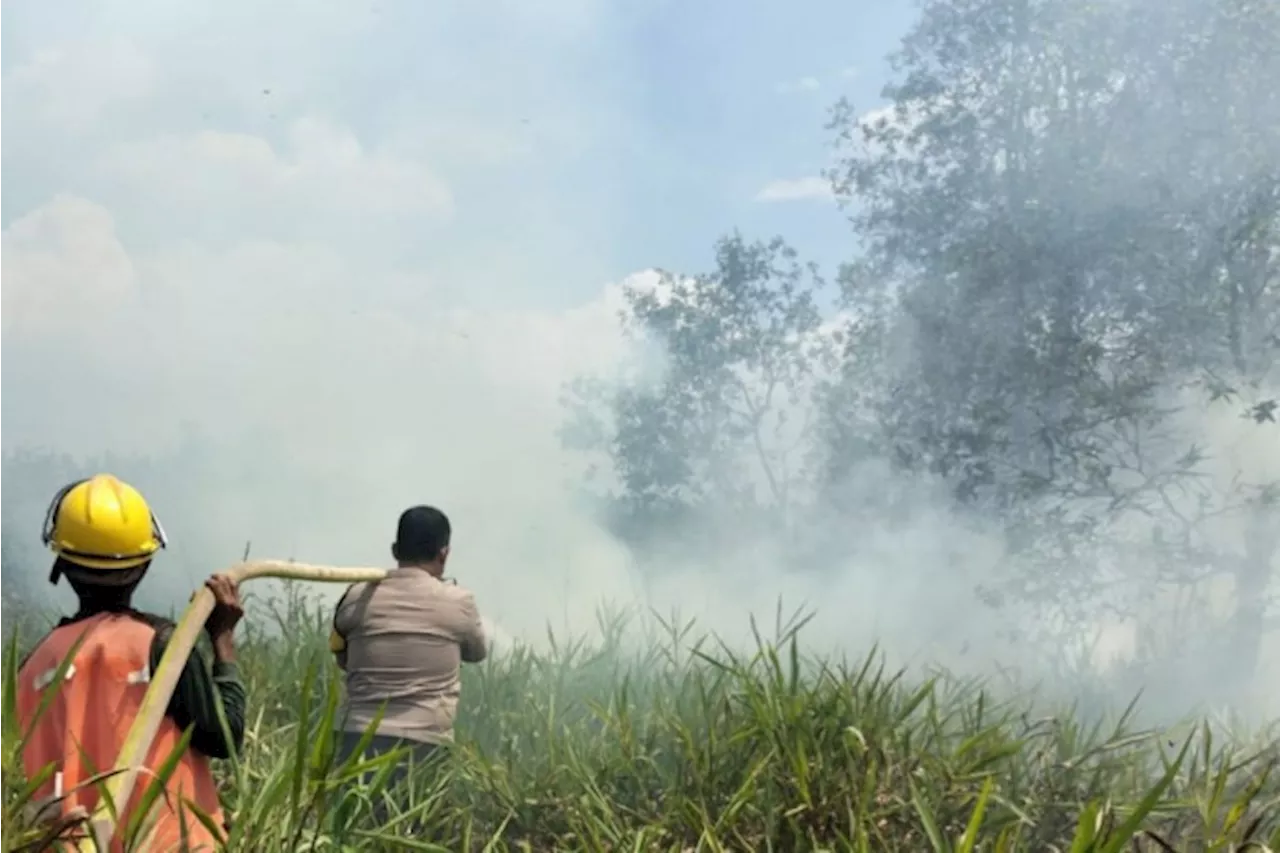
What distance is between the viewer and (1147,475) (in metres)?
9.66

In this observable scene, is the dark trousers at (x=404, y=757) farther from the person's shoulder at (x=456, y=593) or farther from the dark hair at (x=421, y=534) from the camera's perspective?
the dark hair at (x=421, y=534)

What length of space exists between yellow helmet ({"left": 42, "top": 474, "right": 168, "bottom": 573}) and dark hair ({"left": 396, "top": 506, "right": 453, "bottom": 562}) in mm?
1586

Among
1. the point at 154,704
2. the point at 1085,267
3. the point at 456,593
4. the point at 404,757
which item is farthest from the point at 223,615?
the point at 1085,267

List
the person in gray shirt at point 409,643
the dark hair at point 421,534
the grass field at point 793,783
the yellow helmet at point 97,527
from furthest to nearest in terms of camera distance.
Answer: the dark hair at point 421,534
the person in gray shirt at point 409,643
the grass field at point 793,783
the yellow helmet at point 97,527

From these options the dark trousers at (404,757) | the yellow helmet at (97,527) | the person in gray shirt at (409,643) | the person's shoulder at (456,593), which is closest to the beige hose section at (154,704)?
the yellow helmet at (97,527)

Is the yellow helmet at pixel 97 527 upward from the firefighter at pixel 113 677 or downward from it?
upward

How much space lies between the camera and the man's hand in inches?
90.7

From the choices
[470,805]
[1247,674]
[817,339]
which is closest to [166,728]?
[470,805]

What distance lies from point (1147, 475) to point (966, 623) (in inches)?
98.1

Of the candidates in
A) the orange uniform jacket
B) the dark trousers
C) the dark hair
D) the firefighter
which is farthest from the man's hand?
the dark hair

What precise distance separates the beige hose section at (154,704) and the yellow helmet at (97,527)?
0.26 m

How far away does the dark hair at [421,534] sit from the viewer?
13.3 ft

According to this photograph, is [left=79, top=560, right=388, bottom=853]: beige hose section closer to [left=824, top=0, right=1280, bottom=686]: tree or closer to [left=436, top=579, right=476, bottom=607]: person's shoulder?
[left=436, top=579, right=476, bottom=607]: person's shoulder

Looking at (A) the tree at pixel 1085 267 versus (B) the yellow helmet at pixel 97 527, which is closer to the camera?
(B) the yellow helmet at pixel 97 527
